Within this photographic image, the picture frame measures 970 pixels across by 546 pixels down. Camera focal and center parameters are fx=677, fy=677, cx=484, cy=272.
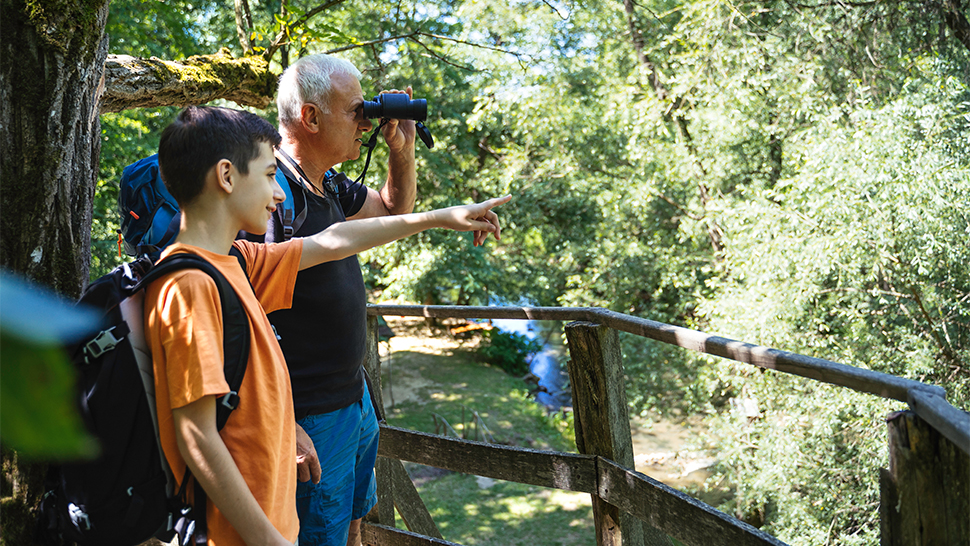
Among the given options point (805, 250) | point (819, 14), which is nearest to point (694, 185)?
point (819, 14)

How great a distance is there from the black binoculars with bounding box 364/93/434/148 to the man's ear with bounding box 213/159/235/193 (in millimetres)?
583

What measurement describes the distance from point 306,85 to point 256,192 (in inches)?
21.7

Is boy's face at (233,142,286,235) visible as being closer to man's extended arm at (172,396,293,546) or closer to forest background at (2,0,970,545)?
man's extended arm at (172,396,293,546)

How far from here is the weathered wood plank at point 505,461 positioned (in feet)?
5.98

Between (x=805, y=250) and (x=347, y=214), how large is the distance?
197 inches

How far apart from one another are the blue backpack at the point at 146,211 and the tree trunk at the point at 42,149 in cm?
14

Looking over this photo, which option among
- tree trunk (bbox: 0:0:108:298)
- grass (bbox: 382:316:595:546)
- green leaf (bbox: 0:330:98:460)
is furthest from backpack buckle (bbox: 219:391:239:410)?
grass (bbox: 382:316:595:546)

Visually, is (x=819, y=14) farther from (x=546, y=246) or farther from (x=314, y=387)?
(x=314, y=387)

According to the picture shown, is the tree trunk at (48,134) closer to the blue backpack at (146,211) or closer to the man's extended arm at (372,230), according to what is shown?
the blue backpack at (146,211)

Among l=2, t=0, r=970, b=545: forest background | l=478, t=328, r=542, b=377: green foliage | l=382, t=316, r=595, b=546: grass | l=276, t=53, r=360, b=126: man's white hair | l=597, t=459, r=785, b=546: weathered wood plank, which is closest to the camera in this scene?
l=597, t=459, r=785, b=546: weathered wood plank

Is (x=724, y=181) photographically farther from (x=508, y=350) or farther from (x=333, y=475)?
(x=333, y=475)

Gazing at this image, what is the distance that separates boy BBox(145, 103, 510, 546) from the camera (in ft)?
2.95

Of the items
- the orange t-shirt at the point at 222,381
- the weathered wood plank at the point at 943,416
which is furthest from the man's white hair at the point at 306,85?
the weathered wood plank at the point at 943,416

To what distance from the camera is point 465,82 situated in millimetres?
10641
